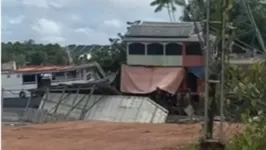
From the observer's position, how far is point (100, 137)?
480 inches

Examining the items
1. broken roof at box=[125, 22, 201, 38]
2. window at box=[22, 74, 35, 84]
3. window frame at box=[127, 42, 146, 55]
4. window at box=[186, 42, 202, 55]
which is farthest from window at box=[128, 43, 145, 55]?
window at box=[22, 74, 35, 84]

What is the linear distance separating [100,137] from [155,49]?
14256 mm

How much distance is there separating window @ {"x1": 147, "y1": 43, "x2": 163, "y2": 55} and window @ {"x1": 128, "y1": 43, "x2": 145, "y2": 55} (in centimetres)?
29

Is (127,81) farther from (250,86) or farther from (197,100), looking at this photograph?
(250,86)

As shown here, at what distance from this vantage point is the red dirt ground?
10.6 metres

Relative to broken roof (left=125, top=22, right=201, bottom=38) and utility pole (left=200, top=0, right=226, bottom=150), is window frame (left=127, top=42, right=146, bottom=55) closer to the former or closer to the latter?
broken roof (left=125, top=22, right=201, bottom=38)

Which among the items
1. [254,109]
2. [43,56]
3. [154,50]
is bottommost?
[43,56]

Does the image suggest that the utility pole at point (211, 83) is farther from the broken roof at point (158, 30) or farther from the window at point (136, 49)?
the window at point (136, 49)

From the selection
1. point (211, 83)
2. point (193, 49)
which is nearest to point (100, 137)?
point (211, 83)

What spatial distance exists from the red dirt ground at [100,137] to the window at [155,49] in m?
12.0

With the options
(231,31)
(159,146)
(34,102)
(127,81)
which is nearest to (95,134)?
(159,146)

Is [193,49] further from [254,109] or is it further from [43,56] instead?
[254,109]

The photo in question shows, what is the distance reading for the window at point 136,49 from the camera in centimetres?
2629

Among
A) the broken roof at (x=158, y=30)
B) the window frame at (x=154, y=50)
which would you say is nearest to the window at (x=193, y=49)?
the broken roof at (x=158, y=30)
